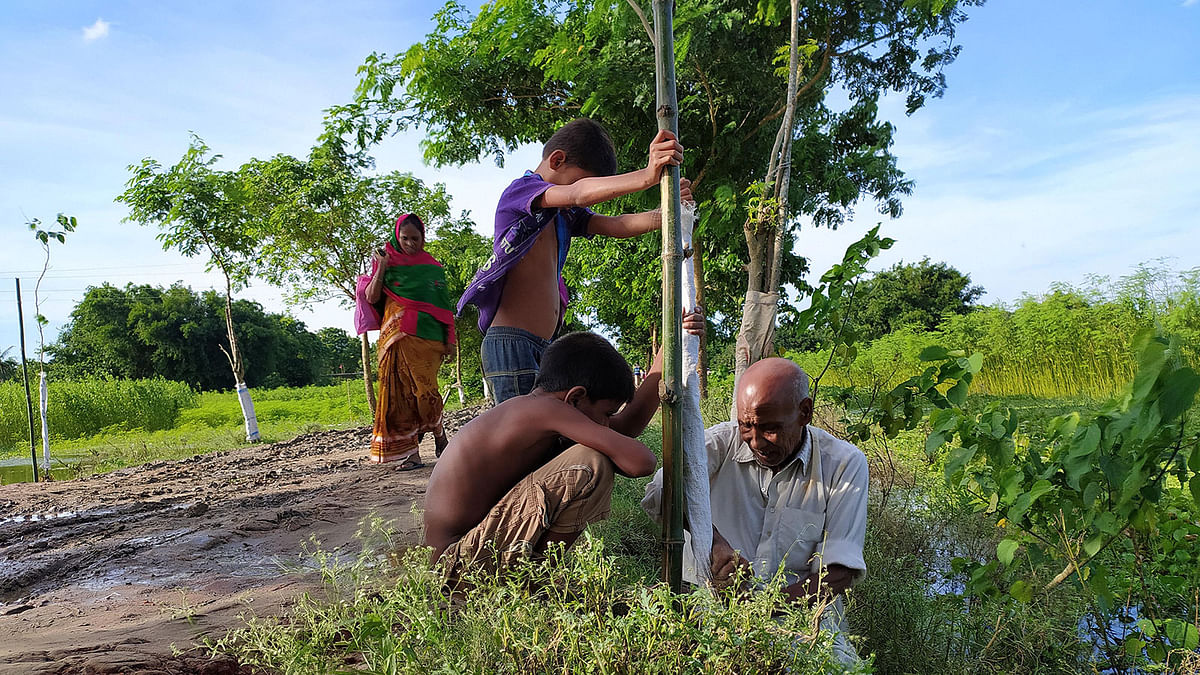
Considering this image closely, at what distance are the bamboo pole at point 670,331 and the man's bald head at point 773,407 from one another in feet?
1.48

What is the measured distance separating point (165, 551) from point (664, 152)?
3562 mm

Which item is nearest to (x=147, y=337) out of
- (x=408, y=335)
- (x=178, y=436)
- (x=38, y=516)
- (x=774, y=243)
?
(x=178, y=436)

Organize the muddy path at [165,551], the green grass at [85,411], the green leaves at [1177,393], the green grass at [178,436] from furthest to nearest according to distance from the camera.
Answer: the green grass at [85,411] → the green grass at [178,436] → the muddy path at [165,551] → the green leaves at [1177,393]

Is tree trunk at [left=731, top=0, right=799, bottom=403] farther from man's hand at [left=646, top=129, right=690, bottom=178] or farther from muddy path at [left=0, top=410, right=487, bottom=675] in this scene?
muddy path at [left=0, top=410, right=487, bottom=675]

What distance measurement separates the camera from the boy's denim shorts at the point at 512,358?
273 centimetres

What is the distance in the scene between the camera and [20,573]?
12.1ft

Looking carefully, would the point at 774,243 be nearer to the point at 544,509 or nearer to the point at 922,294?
the point at 544,509

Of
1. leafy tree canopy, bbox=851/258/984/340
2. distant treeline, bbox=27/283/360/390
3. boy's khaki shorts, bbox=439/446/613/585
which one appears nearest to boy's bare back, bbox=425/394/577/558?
boy's khaki shorts, bbox=439/446/613/585

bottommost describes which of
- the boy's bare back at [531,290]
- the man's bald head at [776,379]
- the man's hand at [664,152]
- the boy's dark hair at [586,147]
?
the man's bald head at [776,379]

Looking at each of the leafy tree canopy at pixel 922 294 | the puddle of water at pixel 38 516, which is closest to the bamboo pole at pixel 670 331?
the puddle of water at pixel 38 516

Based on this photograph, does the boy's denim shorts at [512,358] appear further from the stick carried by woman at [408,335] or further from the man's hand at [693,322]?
the stick carried by woman at [408,335]

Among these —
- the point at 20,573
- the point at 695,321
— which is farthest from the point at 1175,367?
the point at 20,573

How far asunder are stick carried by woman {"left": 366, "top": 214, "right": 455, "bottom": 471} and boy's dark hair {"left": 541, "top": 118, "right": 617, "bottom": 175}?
10.9 ft

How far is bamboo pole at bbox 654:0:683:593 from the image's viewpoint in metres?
1.82
